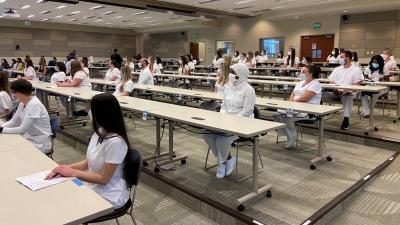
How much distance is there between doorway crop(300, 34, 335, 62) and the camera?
49.5 ft

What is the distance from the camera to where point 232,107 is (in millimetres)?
3916

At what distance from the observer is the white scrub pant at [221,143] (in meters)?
3.40

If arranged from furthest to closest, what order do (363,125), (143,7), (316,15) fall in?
(316,15)
(143,7)
(363,125)

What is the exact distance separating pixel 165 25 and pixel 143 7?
7674mm

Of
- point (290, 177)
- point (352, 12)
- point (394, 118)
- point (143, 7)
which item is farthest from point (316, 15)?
point (290, 177)

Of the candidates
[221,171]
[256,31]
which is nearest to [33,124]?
[221,171]

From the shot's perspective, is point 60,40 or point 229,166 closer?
point 229,166

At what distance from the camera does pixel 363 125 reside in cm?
575

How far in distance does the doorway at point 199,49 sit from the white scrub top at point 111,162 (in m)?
18.9

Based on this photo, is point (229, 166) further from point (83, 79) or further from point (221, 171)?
point (83, 79)

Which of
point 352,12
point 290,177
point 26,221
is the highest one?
point 352,12

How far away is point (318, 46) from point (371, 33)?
2370 millimetres

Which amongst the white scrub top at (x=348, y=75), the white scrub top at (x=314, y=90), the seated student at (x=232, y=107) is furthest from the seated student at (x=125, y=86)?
the white scrub top at (x=348, y=75)

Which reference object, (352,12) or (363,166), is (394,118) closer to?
(363,166)
